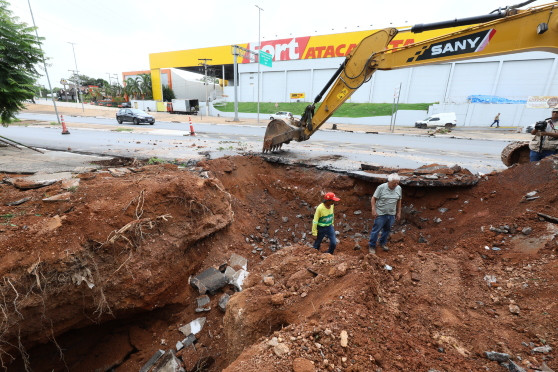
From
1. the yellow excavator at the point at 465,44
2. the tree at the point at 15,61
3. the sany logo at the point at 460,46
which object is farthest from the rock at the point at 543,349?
the tree at the point at 15,61

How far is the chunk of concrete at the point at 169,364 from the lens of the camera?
340cm

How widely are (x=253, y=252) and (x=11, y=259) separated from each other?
3458 millimetres

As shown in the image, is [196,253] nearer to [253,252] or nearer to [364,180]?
[253,252]

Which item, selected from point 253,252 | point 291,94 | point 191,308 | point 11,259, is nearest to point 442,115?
point 291,94

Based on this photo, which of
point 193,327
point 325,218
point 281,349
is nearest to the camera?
point 281,349

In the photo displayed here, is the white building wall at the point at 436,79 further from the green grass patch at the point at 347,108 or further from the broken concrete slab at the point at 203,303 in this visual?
the broken concrete slab at the point at 203,303

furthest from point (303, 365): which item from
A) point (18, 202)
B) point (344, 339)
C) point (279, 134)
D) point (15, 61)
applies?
point (15, 61)

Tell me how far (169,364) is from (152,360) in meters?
0.41

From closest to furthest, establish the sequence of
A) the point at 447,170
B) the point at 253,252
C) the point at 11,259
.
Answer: the point at 11,259
the point at 253,252
the point at 447,170

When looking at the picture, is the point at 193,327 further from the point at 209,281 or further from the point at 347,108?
the point at 347,108

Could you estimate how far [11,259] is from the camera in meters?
3.32

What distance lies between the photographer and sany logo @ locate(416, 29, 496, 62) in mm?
4508

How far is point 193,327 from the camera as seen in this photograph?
393cm

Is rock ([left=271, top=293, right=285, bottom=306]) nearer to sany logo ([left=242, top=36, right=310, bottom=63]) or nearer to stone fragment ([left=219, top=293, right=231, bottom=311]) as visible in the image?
stone fragment ([left=219, top=293, right=231, bottom=311])
